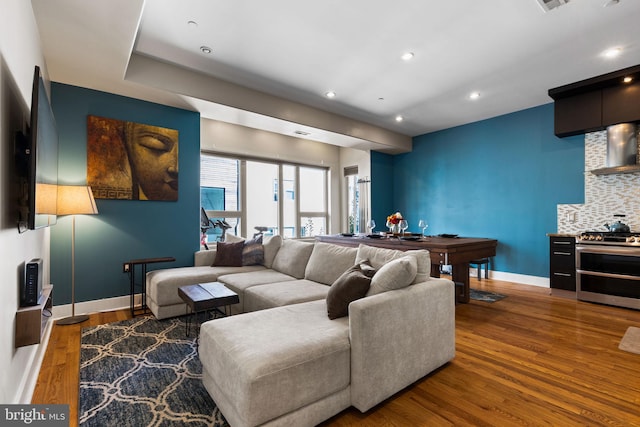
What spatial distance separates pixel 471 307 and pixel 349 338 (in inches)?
109

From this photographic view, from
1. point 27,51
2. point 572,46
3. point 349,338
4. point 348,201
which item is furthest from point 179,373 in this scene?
point 348,201

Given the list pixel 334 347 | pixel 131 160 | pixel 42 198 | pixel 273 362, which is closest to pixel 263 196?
pixel 131 160

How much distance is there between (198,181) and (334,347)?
3552 mm

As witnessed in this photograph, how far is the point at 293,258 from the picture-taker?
367 centimetres

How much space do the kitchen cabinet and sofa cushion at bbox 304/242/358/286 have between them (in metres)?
3.95

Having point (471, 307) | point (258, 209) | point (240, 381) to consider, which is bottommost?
point (471, 307)

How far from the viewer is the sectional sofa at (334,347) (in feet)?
4.76

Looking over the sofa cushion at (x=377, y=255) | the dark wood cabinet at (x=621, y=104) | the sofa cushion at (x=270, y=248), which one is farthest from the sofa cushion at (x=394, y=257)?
the dark wood cabinet at (x=621, y=104)

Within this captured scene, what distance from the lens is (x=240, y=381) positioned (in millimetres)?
1419

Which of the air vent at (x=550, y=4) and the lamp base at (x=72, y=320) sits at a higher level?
the air vent at (x=550, y=4)

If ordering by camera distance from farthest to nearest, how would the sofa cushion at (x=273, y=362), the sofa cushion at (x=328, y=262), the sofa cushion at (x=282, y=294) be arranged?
the sofa cushion at (x=328, y=262) < the sofa cushion at (x=282, y=294) < the sofa cushion at (x=273, y=362)

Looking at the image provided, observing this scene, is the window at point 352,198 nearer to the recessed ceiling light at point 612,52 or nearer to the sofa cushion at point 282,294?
the sofa cushion at point 282,294

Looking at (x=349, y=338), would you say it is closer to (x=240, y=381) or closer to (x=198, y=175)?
(x=240, y=381)

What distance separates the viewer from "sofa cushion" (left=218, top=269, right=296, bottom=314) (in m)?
3.21
